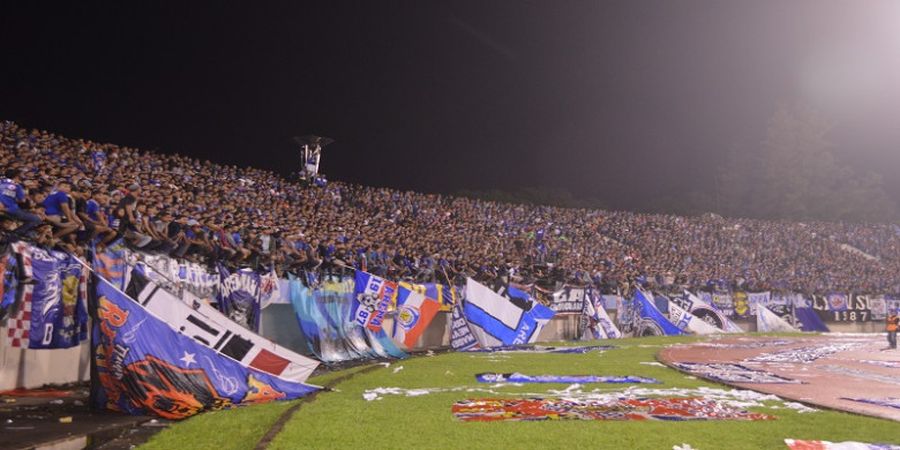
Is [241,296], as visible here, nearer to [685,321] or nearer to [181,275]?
[181,275]

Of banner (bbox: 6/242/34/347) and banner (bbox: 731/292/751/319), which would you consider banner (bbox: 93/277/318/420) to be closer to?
banner (bbox: 6/242/34/347)

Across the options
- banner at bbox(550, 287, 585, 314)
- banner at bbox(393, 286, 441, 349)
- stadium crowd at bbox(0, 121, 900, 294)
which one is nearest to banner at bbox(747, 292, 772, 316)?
stadium crowd at bbox(0, 121, 900, 294)

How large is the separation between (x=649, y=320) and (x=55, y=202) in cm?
2417

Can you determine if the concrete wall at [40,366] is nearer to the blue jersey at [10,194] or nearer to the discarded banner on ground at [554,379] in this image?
the blue jersey at [10,194]

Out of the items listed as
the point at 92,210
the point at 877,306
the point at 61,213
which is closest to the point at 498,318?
the point at 92,210

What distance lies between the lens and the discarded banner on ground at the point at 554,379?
45.0 ft

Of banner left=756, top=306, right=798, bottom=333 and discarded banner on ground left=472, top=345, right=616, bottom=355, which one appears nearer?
discarded banner on ground left=472, top=345, right=616, bottom=355

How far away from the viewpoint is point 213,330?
33.5 feet

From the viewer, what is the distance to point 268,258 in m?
17.3

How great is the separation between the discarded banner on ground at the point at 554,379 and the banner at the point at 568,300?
14.3 m

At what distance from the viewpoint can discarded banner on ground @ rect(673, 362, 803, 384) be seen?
1435 cm

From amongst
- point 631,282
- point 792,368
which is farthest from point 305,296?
point 631,282

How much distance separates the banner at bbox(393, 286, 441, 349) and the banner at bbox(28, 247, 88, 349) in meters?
10.2

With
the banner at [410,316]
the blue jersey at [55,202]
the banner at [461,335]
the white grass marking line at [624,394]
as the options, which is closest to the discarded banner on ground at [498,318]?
the banner at [461,335]
